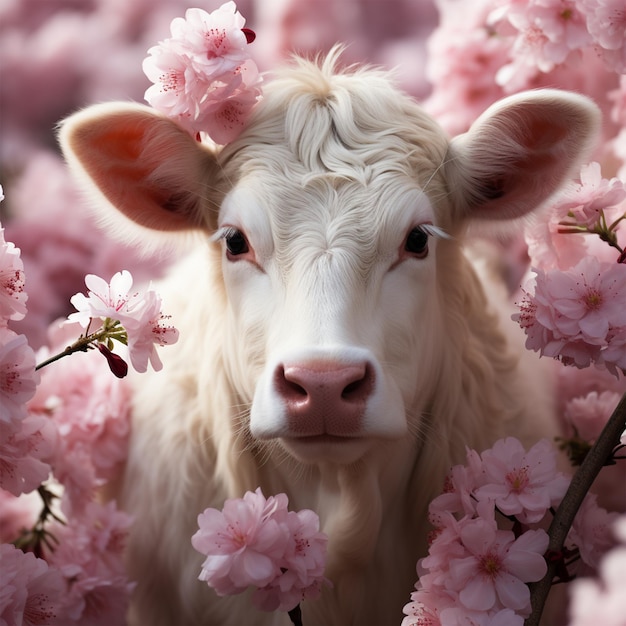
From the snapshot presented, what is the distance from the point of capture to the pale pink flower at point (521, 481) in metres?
2.01

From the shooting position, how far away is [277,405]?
6.38 feet

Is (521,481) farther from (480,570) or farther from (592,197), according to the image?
(592,197)

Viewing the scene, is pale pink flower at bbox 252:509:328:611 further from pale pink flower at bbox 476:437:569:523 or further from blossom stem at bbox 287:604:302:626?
pale pink flower at bbox 476:437:569:523

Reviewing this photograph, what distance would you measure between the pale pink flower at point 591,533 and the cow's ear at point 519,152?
697 mm

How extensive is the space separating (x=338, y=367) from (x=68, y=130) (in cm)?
85

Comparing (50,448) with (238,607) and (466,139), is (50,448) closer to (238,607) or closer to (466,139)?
(238,607)

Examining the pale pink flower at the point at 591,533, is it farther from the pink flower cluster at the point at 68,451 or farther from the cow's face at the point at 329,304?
the pink flower cluster at the point at 68,451

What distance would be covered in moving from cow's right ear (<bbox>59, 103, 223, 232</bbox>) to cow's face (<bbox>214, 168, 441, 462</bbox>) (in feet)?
0.48

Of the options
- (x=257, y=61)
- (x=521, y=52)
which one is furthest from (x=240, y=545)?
(x=257, y=61)

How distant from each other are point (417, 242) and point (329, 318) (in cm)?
34

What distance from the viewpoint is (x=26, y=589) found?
1.97m

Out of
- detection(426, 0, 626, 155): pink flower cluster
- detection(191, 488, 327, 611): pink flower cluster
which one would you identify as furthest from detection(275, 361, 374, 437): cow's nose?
detection(426, 0, 626, 155): pink flower cluster

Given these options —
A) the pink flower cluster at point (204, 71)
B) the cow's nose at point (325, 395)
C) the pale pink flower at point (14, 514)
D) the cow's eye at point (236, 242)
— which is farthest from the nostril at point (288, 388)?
the pale pink flower at point (14, 514)

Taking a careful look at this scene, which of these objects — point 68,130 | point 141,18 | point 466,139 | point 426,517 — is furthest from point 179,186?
point 141,18
